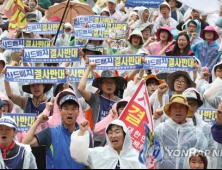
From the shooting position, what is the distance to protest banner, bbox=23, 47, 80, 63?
47.0 ft

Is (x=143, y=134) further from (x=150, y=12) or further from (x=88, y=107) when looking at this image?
(x=150, y=12)

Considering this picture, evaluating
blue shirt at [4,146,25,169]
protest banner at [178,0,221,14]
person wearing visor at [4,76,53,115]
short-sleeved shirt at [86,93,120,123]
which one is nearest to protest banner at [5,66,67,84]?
person wearing visor at [4,76,53,115]

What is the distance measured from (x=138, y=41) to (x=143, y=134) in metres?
5.68

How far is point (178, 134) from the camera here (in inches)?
444

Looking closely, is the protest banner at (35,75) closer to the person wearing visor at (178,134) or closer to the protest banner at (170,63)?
the protest banner at (170,63)

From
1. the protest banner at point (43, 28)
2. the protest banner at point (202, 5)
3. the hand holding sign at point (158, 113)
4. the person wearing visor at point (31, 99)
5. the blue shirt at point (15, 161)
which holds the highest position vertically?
the protest banner at point (202, 5)

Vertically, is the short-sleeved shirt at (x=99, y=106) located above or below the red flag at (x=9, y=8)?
below

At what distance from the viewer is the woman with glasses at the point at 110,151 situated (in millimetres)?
10352

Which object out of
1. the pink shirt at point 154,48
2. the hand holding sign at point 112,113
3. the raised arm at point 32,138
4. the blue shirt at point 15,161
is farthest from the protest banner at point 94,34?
the blue shirt at point 15,161

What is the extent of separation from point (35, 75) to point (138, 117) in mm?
2399

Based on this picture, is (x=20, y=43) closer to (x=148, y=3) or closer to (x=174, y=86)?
(x=174, y=86)

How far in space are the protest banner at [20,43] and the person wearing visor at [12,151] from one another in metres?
5.53

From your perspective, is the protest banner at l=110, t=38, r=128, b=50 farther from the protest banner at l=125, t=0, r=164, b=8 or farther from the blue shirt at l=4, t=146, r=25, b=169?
the blue shirt at l=4, t=146, r=25, b=169

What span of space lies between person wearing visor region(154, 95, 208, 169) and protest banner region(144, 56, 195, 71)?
8.61 feet
